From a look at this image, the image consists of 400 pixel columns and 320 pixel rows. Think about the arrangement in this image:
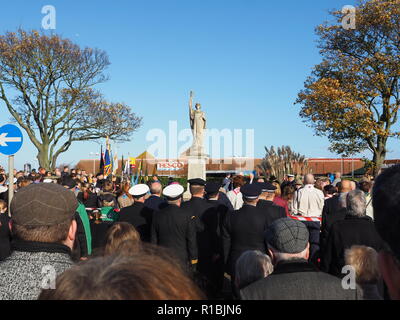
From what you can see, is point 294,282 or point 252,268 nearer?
point 294,282

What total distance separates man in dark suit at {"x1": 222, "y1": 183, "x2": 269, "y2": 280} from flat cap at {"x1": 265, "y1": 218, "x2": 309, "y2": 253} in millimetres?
2908

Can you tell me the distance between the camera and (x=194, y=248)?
6383 millimetres

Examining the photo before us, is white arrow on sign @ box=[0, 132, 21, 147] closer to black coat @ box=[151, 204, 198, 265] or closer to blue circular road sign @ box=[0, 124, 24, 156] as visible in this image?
blue circular road sign @ box=[0, 124, 24, 156]

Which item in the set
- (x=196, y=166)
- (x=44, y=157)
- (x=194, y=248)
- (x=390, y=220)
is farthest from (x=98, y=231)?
(x=44, y=157)

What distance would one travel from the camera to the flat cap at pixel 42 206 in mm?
2287

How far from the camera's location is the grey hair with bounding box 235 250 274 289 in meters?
3.20

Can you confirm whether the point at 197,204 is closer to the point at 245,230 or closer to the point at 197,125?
the point at 245,230

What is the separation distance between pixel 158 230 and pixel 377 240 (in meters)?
2.84

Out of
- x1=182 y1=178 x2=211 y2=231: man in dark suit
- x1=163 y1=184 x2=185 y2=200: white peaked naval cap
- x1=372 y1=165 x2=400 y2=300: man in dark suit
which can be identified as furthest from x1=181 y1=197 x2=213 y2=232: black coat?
x1=372 y1=165 x2=400 y2=300: man in dark suit

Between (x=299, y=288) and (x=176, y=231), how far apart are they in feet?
12.7

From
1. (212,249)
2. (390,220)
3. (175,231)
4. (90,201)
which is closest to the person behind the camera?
(390,220)

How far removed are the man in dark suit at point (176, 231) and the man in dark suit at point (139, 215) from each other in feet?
1.52

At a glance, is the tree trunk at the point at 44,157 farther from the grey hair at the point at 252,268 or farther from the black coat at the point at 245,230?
the grey hair at the point at 252,268

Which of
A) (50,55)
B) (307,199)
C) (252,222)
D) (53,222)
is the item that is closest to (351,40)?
(50,55)
